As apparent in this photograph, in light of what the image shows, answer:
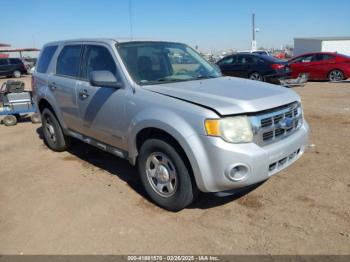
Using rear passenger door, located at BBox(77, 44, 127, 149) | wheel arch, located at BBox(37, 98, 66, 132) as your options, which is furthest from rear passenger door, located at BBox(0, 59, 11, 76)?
rear passenger door, located at BBox(77, 44, 127, 149)

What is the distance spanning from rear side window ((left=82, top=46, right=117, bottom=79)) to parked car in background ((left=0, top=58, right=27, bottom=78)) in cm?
2575

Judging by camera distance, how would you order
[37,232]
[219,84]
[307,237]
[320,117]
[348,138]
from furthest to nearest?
[320,117] < [348,138] < [219,84] < [37,232] < [307,237]

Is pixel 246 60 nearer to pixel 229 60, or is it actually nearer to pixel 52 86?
pixel 229 60

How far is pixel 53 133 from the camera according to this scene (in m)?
6.26

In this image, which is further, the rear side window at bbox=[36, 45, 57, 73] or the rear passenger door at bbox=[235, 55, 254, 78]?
the rear passenger door at bbox=[235, 55, 254, 78]

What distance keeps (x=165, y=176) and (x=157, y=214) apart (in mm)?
427

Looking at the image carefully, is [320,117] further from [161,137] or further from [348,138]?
[161,137]

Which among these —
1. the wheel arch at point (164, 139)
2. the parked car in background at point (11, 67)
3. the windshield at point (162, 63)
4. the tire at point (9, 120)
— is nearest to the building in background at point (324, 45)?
the parked car in background at point (11, 67)

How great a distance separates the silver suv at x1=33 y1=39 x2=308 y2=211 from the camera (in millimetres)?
3354

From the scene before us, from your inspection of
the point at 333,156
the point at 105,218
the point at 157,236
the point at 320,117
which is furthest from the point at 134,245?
the point at 320,117

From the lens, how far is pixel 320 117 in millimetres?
8438

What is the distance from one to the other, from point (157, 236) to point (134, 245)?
25 centimetres

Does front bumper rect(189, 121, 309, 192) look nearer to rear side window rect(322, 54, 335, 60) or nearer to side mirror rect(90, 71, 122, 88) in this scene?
side mirror rect(90, 71, 122, 88)

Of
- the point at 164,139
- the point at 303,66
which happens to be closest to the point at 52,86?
the point at 164,139
